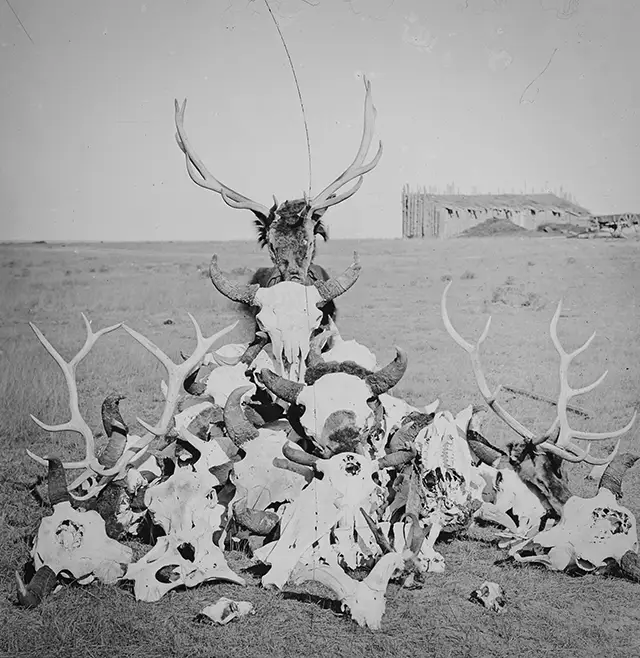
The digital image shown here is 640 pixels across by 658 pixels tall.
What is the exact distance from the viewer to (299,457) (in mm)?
4391

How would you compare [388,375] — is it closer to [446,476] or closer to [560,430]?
[446,476]

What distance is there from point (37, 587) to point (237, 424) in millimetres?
1521

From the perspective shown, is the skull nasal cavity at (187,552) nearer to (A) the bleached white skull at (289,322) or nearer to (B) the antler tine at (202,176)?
(A) the bleached white skull at (289,322)

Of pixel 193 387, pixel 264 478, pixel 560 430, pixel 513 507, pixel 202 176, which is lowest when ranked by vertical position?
pixel 513 507

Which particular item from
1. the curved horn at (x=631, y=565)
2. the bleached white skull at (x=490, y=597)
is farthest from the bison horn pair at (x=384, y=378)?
the curved horn at (x=631, y=565)

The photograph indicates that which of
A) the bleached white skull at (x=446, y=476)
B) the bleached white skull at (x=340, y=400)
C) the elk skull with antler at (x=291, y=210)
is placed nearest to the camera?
the bleached white skull at (x=340, y=400)

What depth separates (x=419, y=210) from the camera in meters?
10.0

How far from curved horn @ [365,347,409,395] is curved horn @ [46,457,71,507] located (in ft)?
6.38

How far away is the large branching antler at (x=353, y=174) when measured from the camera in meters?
5.99

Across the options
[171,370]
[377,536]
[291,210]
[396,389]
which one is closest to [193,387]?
[171,370]

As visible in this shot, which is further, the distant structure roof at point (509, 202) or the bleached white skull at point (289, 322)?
the distant structure roof at point (509, 202)

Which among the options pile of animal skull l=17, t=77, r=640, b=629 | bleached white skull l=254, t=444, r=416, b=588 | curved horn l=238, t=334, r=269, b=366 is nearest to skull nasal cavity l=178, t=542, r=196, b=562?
pile of animal skull l=17, t=77, r=640, b=629

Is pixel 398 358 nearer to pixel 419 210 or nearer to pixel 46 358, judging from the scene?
pixel 419 210

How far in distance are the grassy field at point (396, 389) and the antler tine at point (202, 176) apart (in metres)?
2.78
